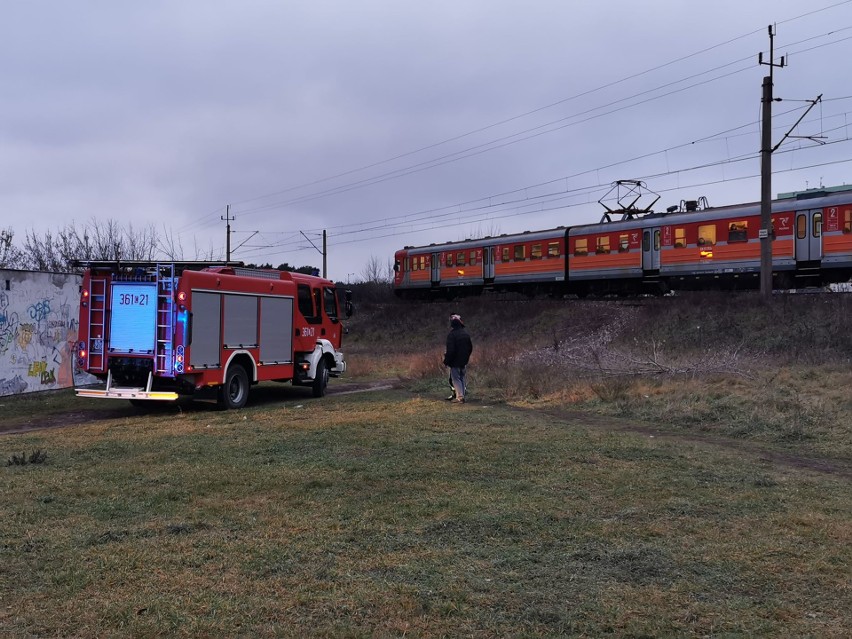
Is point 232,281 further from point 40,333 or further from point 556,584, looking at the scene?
point 556,584

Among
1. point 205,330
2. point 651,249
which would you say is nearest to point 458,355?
point 205,330

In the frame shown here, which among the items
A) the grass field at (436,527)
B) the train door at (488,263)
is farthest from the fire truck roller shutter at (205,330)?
the train door at (488,263)

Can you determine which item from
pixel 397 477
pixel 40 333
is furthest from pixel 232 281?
pixel 397 477

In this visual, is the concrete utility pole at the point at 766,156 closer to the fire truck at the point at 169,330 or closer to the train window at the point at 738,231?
the train window at the point at 738,231

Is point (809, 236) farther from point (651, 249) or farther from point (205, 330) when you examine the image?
point (205, 330)

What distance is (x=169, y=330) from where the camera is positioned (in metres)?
13.1

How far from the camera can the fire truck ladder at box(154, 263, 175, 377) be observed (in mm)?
13133

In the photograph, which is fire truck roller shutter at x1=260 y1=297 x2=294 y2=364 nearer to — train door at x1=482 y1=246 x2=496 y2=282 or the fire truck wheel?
the fire truck wheel

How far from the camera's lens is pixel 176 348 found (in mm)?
13109

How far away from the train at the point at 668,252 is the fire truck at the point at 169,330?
14755 mm

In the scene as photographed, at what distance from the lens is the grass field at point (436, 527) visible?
13.8 ft

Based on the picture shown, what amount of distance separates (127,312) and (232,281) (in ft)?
6.66

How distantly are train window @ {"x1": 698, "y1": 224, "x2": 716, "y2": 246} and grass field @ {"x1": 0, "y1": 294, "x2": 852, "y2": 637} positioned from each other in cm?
1414

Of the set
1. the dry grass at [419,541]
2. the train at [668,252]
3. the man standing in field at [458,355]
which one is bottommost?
the dry grass at [419,541]
